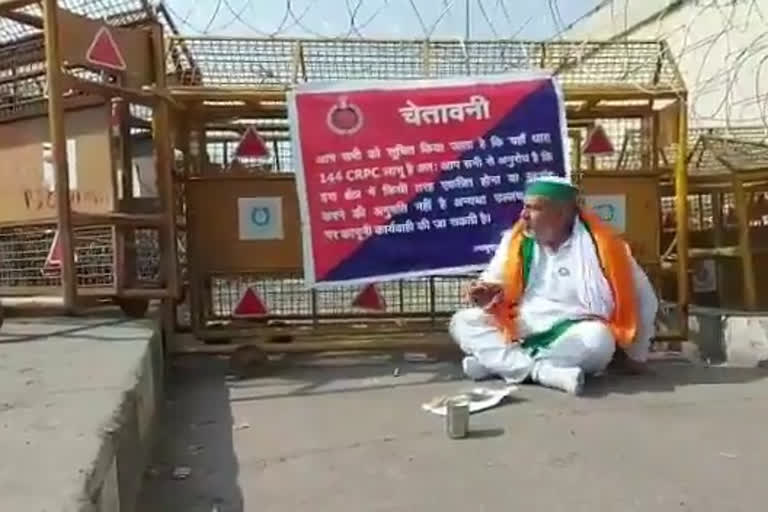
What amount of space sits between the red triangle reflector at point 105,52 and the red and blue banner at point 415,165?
86 cm

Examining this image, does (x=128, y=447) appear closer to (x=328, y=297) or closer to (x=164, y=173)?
(x=164, y=173)

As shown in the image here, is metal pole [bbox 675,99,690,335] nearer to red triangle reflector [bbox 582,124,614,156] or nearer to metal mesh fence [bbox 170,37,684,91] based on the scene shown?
metal mesh fence [bbox 170,37,684,91]

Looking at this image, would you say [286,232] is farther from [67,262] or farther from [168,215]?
[67,262]

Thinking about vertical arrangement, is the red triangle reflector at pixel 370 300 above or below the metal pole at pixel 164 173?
below

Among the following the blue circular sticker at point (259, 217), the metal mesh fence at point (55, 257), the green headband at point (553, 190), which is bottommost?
the metal mesh fence at point (55, 257)

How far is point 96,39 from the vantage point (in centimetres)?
443

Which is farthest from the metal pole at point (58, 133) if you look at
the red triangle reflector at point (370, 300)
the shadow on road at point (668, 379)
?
the shadow on road at point (668, 379)

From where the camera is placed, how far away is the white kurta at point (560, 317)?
14.1 feet

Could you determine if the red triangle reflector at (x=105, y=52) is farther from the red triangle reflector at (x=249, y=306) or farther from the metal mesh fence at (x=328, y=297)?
the red triangle reflector at (x=249, y=306)

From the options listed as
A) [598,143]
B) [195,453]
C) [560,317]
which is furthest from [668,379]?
[195,453]

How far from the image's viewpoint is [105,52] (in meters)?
4.46

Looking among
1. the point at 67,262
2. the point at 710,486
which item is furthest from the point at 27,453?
the point at 67,262

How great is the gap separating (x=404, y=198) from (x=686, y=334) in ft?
5.02

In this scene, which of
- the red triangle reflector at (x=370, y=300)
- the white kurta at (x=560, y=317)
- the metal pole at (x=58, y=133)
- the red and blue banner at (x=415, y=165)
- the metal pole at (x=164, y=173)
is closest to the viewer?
the metal pole at (x=58, y=133)
